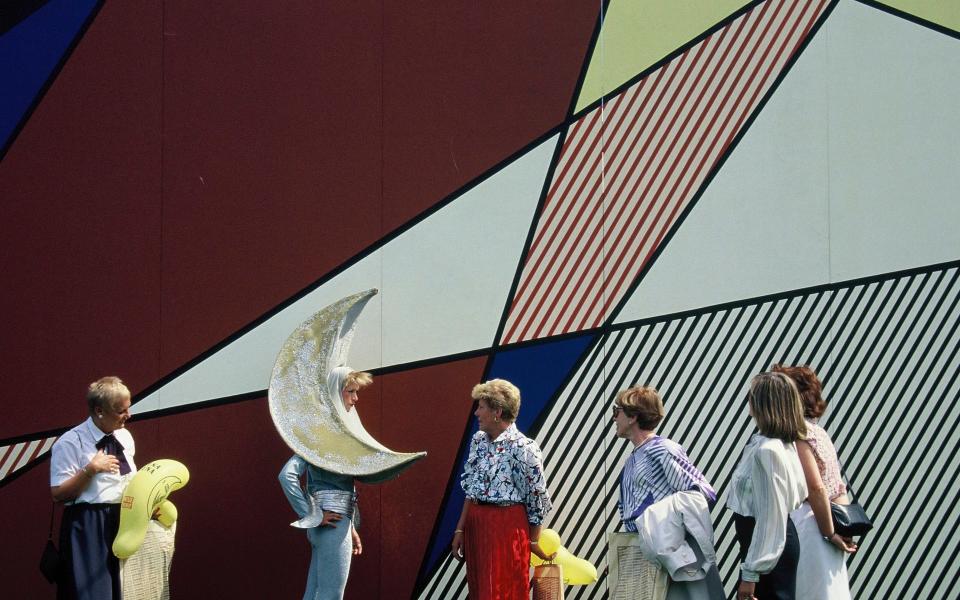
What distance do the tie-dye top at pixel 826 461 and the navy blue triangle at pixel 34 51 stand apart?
5294 millimetres

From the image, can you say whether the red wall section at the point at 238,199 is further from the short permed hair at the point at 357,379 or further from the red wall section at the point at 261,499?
the short permed hair at the point at 357,379

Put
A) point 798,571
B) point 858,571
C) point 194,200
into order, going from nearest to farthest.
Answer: point 798,571 → point 858,571 → point 194,200

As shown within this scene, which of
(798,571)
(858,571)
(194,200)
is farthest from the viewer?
(194,200)

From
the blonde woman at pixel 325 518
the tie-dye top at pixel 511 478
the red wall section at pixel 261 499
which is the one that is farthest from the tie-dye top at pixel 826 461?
the blonde woman at pixel 325 518

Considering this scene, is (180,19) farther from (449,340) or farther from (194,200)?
(449,340)

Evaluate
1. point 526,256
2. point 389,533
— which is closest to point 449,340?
point 526,256

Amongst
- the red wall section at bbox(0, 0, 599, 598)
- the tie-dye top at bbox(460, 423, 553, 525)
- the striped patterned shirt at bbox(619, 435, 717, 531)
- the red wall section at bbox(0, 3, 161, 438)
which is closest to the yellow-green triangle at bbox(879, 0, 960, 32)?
the red wall section at bbox(0, 0, 599, 598)

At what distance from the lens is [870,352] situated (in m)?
6.96

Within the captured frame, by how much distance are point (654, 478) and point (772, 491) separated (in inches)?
32.6

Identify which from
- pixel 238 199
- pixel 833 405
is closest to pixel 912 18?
pixel 833 405

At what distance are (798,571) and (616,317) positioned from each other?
2328 mm

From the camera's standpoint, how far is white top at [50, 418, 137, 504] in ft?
19.8

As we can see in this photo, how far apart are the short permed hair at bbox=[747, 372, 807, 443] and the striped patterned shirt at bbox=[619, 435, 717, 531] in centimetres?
62

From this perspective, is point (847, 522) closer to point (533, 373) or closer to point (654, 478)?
point (654, 478)
